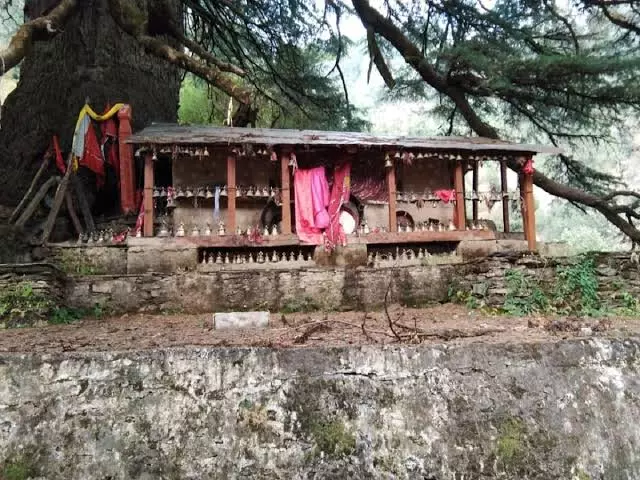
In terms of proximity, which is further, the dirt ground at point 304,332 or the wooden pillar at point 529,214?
the wooden pillar at point 529,214

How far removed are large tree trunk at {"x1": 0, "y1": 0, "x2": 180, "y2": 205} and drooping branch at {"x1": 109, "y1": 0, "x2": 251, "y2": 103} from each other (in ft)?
6.75

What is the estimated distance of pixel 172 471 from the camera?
3.64 meters

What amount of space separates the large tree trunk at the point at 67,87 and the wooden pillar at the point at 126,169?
6.27 ft

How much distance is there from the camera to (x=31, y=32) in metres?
8.37

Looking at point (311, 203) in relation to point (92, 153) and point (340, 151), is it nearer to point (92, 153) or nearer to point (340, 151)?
point (340, 151)

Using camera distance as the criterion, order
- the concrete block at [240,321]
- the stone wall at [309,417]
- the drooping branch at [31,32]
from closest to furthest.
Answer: the stone wall at [309,417] → the concrete block at [240,321] → the drooping branch at [31,32]

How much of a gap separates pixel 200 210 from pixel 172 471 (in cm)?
707

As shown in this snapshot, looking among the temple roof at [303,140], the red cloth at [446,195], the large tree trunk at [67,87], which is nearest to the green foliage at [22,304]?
the temple roof at [303,140]

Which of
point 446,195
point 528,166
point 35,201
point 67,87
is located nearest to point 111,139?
point 35,201

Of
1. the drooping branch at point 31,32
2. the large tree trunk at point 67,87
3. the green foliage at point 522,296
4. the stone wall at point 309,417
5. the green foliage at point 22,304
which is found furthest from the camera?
the large tree trunk at point 67,87

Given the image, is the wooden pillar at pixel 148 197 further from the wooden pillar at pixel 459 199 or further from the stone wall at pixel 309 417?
the wooden pillar at pixel 459 199

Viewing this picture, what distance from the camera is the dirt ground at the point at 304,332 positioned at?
4.88 metres

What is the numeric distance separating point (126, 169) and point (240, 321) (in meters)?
5.28

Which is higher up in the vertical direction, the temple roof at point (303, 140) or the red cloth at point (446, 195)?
the temple roof at point (303, 140)
